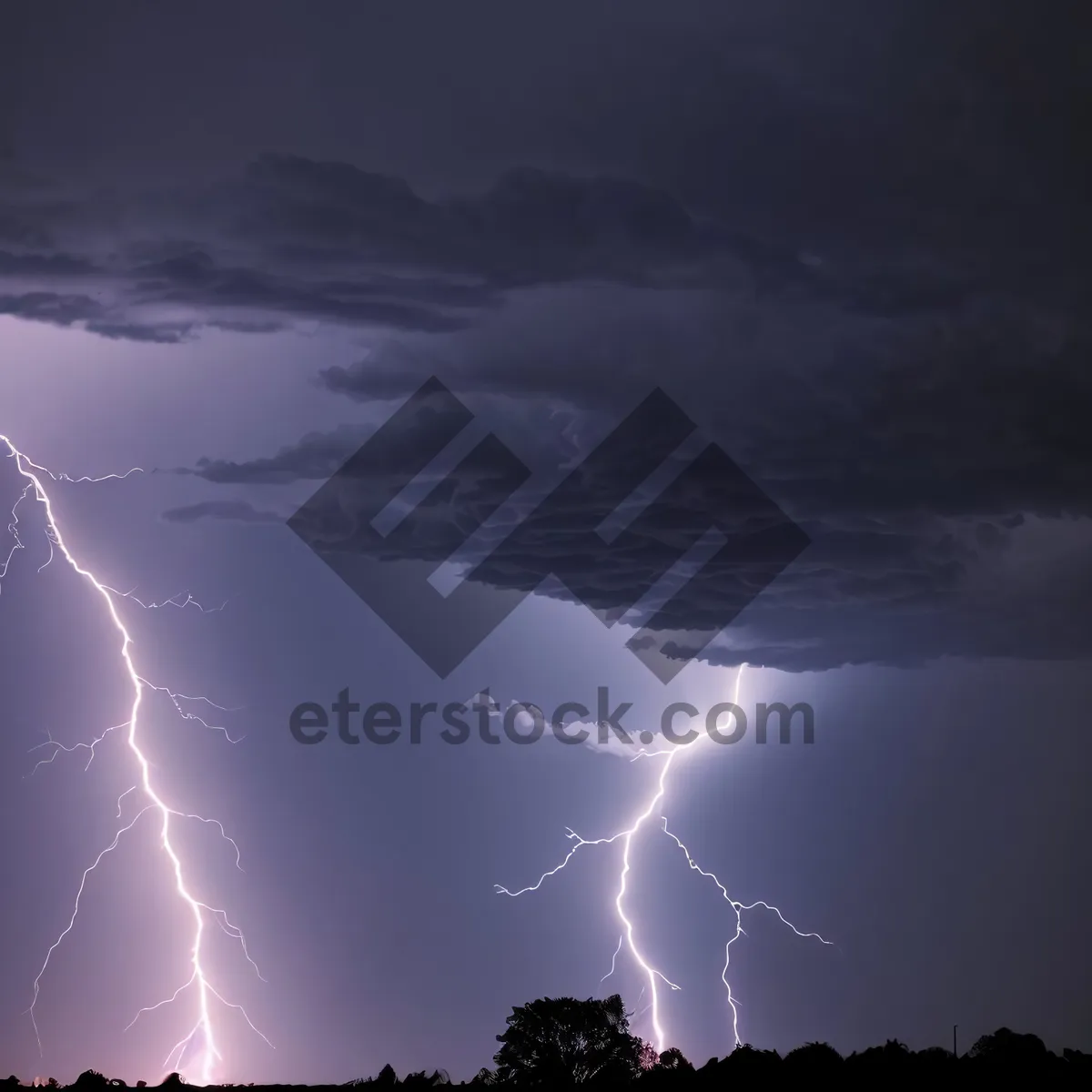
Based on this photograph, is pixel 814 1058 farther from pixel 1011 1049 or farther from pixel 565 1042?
pixel 565 1042

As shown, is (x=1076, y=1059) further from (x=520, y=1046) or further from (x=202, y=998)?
(x=202, y=998)

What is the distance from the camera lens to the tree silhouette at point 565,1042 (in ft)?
98.0

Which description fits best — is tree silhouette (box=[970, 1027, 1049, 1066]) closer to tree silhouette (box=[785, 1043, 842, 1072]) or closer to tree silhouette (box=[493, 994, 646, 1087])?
tree silhouette (box=[785, 1043, 842, 1072])

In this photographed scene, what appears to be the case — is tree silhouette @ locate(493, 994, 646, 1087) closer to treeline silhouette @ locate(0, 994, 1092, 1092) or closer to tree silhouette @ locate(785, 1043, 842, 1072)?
treeline silhouette @ locate(0, 994, 1092, 1092)

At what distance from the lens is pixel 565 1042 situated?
102ft

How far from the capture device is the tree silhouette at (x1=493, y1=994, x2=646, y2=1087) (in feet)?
98.0

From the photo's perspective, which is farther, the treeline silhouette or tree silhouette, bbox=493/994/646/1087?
tree silhouette, bbox=493/994/646/1087

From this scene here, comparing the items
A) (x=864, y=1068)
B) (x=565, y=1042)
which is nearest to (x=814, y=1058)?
(x=864, y=1068)

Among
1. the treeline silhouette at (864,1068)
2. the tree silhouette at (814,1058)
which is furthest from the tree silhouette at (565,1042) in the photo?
the tree silhouette at (814,1058)

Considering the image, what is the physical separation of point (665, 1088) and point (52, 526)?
2265 cm

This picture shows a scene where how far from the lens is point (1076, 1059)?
1552 cm

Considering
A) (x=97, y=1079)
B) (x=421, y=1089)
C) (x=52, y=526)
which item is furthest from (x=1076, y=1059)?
(x=52, y=526)

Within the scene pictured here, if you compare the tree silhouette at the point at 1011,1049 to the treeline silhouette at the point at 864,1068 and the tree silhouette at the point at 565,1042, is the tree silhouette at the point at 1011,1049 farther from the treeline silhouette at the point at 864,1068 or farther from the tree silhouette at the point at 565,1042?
the tree silhouette at the point at 565,1042

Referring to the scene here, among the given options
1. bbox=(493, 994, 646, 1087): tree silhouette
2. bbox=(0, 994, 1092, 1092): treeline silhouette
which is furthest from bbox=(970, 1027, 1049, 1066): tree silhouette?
bbox=(493, 994, 646, 1087): tree silhouette
